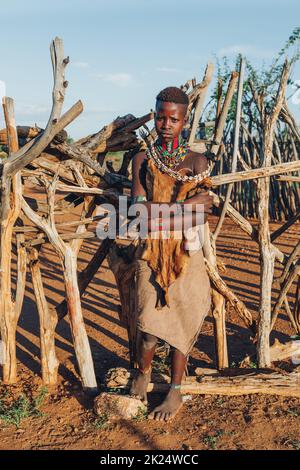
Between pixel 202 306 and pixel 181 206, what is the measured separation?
672mm

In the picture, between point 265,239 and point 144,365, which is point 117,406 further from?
point 265,239

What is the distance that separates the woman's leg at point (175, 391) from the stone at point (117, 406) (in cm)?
11

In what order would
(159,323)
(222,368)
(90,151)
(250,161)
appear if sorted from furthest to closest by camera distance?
(250,161), (222,368), (90,151), (159,323)

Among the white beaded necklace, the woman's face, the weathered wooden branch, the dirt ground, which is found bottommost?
the dirt ground

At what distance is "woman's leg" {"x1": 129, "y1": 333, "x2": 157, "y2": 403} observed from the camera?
10.3 feet

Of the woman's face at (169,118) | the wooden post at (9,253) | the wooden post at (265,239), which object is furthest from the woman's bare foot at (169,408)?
the woman's face at (169,118)

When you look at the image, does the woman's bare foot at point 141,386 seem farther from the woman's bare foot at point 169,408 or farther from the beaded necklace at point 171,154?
the beaded necklace at point 171,154

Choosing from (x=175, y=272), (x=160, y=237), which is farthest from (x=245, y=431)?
(x=160, y=237)

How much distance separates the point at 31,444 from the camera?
9.50 feet

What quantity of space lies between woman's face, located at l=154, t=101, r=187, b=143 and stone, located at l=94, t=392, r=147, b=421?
1.50 meters

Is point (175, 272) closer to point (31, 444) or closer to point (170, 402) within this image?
point (170, 402)
